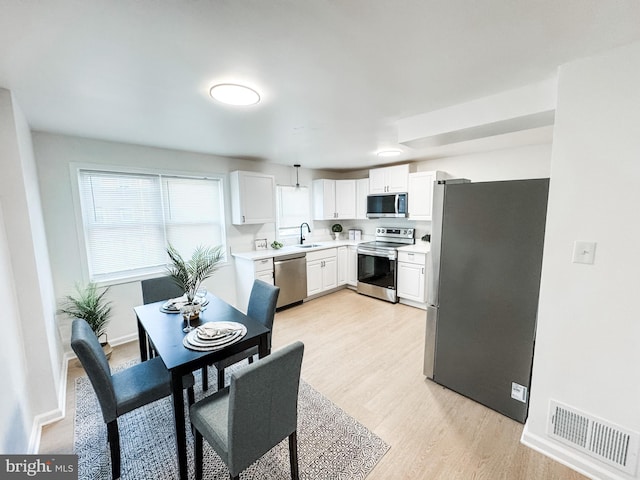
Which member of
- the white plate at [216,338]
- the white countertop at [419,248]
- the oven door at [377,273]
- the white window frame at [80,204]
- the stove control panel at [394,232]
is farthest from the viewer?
the stove control panel at [394,232]

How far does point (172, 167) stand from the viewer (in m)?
3.38

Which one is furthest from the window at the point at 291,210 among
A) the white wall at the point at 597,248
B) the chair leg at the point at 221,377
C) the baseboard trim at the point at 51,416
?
the white wall at the point at 597,248

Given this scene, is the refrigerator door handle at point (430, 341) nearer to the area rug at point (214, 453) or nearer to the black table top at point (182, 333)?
the area rug at point (214, 453)

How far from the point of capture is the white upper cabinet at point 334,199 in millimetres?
5055

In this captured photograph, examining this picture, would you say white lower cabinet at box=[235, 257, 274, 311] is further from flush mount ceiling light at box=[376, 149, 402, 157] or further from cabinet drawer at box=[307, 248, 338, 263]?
flush mount ceiling light at box=[376, 149, 402, 157]

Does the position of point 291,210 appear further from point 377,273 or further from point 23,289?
point 23,289

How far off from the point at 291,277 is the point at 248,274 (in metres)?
0.67

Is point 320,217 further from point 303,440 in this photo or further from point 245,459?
point 245,459

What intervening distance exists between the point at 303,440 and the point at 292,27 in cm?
238

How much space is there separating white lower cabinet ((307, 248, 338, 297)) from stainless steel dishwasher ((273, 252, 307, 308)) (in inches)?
4.5

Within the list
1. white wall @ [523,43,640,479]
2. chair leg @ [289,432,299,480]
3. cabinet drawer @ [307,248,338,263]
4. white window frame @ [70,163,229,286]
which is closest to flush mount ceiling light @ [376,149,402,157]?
cabinet drawer @ [307,248,338,263]

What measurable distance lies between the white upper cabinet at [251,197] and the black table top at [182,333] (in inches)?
68.5

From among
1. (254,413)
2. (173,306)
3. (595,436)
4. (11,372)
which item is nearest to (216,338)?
(254,413)

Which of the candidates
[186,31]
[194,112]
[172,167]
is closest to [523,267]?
[186,31]
